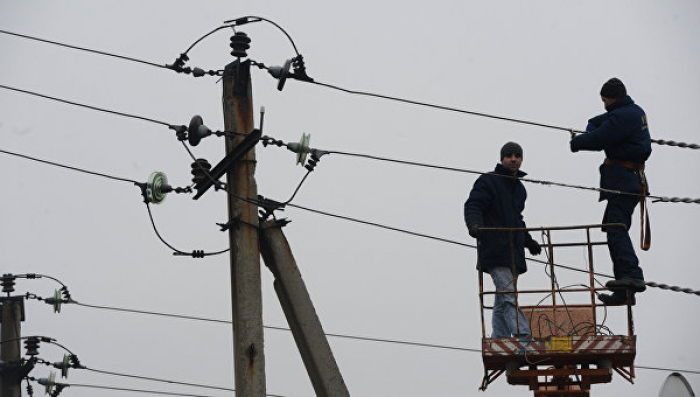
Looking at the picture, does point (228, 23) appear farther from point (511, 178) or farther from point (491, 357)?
point (491, 357)

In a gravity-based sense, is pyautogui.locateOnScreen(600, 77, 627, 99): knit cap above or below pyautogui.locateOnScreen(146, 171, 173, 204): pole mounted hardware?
above

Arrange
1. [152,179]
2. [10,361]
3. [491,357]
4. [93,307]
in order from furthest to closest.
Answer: [93,307] → [10,361] → [152,179] → [491,357]

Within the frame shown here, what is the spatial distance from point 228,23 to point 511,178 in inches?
135

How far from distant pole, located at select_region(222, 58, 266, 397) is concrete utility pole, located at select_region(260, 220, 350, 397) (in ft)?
0.72

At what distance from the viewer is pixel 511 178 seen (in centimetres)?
1336

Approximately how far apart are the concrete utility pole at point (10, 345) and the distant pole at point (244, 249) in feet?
34.7

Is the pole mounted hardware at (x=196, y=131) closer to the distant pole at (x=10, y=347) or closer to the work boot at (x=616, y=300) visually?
the work boot at (x=616, y=300)

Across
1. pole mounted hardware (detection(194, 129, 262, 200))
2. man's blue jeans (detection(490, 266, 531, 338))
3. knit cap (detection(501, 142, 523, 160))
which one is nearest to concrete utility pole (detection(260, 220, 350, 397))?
pole mounted hardware (detection(194, 129, 262, 200))

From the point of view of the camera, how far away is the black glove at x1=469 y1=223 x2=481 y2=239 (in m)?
13.1

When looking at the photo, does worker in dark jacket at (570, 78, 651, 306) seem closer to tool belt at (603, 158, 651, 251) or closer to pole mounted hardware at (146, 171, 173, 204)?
tool belt at (603, 158, 651, 251)

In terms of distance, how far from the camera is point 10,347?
22391 mm

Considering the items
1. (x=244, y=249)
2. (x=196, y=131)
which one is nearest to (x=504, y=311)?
Result: (x=244, y=249)

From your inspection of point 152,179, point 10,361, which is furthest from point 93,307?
point 152,179

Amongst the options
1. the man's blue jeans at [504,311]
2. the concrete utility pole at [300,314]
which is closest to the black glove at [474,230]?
the man's blue jeans at [504,311]
